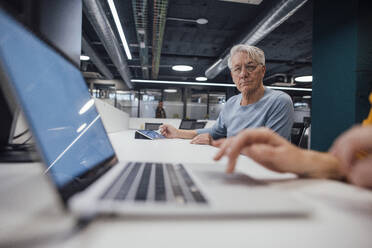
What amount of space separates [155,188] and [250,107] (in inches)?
52.3

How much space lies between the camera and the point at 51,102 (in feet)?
1.34

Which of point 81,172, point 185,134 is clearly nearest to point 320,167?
point 81,172

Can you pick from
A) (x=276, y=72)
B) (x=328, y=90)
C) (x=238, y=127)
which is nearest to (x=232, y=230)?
(x=238, y=127)

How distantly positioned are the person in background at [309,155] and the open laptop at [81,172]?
0.22ft

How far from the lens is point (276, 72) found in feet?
28.8

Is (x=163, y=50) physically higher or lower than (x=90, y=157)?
higher

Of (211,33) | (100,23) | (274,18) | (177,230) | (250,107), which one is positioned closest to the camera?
(177,230)

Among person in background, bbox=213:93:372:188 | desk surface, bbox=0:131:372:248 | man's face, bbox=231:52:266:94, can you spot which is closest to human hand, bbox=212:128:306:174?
person in background, bbox=213:93:372:188

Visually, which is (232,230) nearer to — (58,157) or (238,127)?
(58,157)

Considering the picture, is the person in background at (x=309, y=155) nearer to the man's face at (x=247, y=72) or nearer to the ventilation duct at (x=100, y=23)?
the man's face at (x=247, y=72)

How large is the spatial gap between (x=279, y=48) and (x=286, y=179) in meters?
6.26

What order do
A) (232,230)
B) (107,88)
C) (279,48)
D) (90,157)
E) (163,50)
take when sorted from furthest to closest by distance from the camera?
(107,88) < (163,50) < (279,48) < (90,157) < (232,230)

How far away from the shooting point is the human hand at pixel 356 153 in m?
0.36

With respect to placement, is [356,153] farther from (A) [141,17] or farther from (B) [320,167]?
(A) [141,17]
